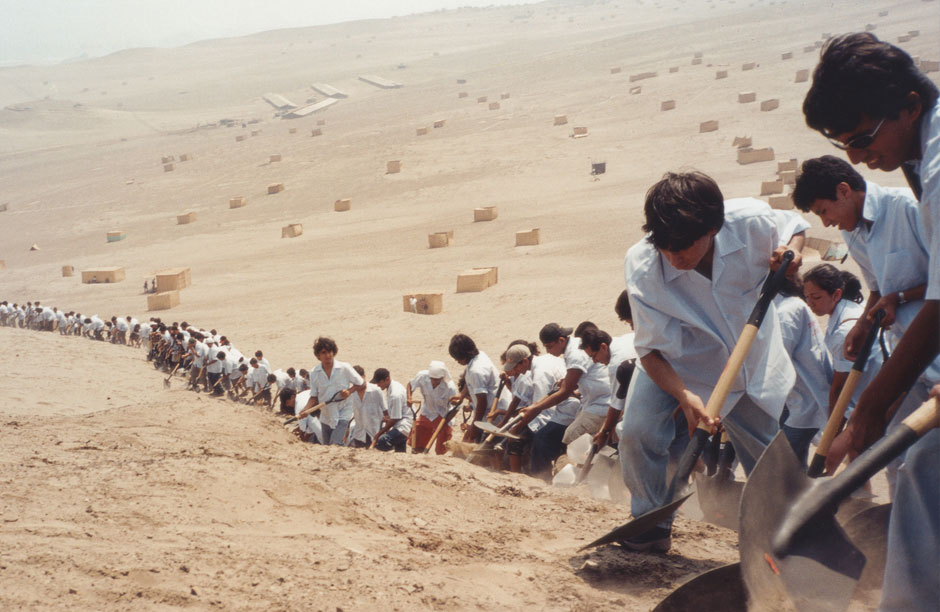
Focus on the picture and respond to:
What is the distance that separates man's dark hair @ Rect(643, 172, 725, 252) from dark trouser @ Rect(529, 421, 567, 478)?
3887 millimetres

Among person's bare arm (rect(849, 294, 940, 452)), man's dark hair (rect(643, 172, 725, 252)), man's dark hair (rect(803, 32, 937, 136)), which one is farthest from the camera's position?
man's dark hair (rect(643, 172, 725, 252))

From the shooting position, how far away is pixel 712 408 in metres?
3.25

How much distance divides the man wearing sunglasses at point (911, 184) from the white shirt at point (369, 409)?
6.09 metres

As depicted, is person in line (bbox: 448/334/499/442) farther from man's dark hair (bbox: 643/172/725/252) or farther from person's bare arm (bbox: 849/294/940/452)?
person's bare arm (bbox: 849/294/940/452)

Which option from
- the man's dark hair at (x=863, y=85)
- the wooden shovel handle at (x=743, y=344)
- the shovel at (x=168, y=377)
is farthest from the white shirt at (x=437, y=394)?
the shovel at (x=168, y=377)

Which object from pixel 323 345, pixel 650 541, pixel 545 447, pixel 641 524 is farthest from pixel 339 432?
pixel 641 524

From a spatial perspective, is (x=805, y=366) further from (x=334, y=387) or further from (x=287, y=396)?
(x=287, y=396)

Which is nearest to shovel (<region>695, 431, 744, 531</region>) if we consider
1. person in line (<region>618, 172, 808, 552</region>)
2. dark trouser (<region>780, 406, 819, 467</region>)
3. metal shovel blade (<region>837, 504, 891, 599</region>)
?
dark trouser (<region>780, 406, 819, 467</region>)

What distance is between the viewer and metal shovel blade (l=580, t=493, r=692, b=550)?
3.33m

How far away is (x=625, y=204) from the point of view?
73.7 ft

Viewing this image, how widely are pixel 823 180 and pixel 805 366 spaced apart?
1.47m

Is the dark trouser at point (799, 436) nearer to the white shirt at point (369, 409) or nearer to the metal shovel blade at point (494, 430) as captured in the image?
the metal shovel blade at point (494, 430)

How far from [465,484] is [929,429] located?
307 centimetres

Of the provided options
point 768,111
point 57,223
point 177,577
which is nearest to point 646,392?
point 177,577
